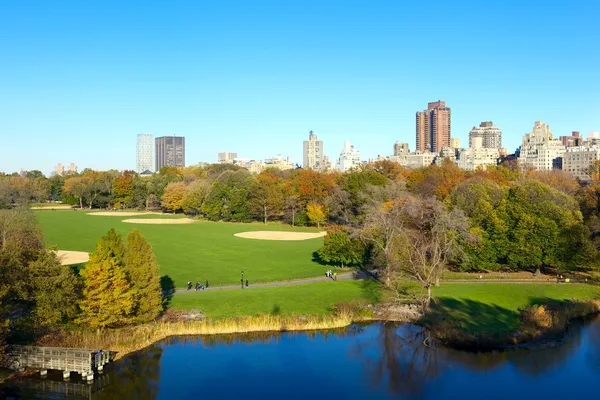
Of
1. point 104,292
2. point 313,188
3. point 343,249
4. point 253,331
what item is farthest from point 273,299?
point 313,188

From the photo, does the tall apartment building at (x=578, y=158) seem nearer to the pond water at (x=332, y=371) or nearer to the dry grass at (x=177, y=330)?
the pond water at (x=332, y=371)

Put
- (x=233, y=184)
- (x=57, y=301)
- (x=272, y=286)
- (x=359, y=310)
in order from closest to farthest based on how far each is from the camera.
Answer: (x=57, y=301) → (x=359, y=310) → (x=272, y=286) → (x=233, y=184)

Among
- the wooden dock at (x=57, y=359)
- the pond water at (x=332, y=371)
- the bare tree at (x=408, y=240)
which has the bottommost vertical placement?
the pond water at (x=332, y=371)

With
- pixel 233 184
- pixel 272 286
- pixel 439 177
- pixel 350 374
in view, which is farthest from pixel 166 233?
pixel 350 374

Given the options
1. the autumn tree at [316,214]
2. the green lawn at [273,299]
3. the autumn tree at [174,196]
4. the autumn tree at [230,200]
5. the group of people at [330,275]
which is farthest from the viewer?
the autumn tree at [174,196]

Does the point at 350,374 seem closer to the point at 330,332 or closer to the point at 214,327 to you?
the point at 330,332

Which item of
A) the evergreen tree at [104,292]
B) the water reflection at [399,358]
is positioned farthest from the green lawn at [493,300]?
the evergreen tree at [104,292]

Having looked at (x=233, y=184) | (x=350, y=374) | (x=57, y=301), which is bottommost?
(x=350, y=374)
